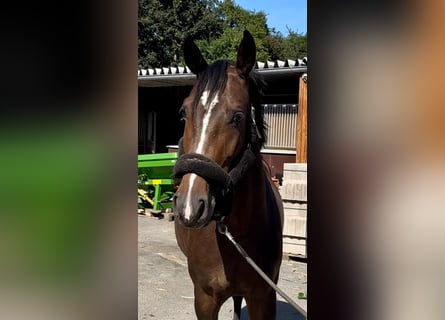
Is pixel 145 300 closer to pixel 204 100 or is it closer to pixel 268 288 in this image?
pixel 268 288

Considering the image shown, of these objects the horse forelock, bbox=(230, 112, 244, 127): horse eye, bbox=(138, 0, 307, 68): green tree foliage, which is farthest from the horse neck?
bbox=(138, 0, 307, 68): green tree foliage

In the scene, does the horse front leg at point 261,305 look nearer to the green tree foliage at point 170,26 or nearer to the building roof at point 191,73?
the building roof at point 191,73

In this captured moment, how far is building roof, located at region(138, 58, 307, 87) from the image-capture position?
6.15 m

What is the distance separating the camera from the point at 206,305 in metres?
2.12

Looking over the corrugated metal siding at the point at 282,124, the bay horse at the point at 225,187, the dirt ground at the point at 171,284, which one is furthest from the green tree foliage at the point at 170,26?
the bay horse at the point at 225,187

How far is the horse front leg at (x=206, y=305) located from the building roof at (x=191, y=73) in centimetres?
399

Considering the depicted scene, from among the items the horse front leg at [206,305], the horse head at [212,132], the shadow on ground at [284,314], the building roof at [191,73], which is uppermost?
the building roof at [191,73]

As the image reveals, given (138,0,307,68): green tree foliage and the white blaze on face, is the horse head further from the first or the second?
(138,0,307,68): green tree foliage

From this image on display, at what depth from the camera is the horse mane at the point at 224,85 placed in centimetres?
172

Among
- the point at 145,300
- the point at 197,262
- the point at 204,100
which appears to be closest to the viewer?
the point at 204,100
